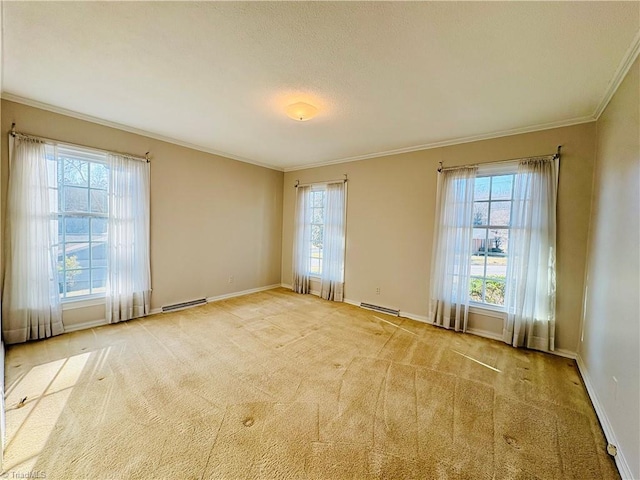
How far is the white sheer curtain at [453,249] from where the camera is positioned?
3533 mm

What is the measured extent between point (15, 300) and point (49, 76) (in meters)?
2.34

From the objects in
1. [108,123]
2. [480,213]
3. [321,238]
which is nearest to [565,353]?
[480,213]

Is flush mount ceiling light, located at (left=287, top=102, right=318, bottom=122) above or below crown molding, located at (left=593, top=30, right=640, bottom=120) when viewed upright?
below

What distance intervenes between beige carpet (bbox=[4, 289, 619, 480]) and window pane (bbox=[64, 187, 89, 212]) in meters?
1.54

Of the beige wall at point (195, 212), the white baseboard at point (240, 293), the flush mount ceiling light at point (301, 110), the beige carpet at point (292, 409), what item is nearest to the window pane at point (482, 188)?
the beige carpet at point (292, 409)

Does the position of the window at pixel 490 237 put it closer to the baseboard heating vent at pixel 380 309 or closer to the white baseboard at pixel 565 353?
the white baseboard at pixel 565 353

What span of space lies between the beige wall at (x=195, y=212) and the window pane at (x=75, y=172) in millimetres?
272

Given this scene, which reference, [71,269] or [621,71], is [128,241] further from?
[621,71]

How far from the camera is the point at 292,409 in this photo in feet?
6.51

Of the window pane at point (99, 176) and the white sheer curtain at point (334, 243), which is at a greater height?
the window pane at point (99, 176)

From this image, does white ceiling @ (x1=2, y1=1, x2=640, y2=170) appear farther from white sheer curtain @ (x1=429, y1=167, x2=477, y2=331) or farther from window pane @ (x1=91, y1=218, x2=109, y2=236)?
window pane @ (x1=91, y1=218, x2=109, y2=236)

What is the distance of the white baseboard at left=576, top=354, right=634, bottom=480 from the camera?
58.7 inches

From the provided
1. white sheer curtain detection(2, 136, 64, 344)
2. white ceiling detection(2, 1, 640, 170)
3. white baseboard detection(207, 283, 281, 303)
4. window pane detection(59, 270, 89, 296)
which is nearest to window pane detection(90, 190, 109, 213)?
white sheer curtain detection(2, 136, 64, 344)

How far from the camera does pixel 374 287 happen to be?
4465mm
